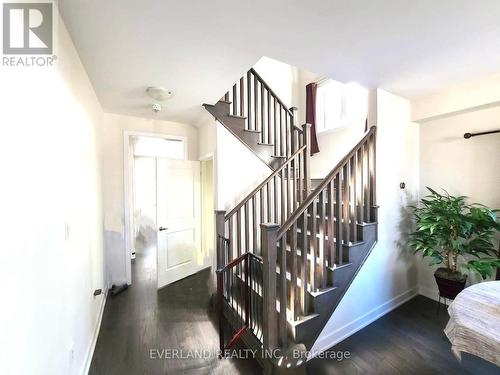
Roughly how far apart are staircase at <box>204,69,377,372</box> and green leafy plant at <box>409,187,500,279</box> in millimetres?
601

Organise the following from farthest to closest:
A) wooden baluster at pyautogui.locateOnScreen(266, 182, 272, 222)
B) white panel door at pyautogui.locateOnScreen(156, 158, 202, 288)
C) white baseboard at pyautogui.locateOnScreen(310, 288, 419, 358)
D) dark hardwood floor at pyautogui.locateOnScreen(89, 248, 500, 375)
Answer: white panel door at pyautogui.locateOnScreen(156, 158, 202, 288) < wooden baluster at pyautogui.locateOnScreen(266, 182, 272, 222) < white baseboard at pyautogui.locateOnScreen(310, 288, 419, 358) < dark hardwood floor at pyautogui.locateOnScreen(89, 248, 500, 375)

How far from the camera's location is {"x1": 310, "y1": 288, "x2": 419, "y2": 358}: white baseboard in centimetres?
199

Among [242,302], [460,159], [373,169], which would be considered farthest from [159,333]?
[460,159]

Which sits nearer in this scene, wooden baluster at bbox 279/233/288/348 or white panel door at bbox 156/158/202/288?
wooden baluster at bbox 279/233/288/348

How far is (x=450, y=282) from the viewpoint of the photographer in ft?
7.32

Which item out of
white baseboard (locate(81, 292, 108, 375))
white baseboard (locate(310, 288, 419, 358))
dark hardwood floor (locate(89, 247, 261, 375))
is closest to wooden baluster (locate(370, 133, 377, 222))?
white baseboard (locate(310, 288, 419, 358))

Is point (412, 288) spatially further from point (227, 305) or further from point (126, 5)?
point (126, 5)

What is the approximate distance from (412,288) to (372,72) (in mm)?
2639

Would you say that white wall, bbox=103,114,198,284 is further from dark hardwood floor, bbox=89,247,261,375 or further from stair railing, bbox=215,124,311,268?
stair railing, bbox=215,124,311,268

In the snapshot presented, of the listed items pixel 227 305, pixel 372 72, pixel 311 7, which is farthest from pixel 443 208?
pixel 227 305

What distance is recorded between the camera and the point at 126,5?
1225 mm

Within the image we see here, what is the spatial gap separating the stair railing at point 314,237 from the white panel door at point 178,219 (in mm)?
1835

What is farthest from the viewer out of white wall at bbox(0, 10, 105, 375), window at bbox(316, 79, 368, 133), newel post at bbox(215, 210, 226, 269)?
window at bbox(316, 79, 368, 133)

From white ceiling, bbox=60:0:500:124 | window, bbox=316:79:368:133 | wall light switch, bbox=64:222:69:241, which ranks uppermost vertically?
window, bbox=316:79:368:133
